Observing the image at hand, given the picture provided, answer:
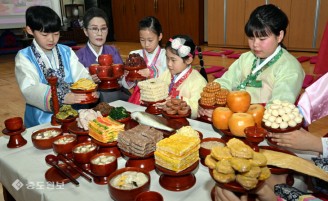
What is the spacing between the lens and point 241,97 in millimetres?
1309

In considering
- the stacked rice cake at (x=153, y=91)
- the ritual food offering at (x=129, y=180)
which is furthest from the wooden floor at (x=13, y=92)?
the ritual food offering at (x=129, y=180)

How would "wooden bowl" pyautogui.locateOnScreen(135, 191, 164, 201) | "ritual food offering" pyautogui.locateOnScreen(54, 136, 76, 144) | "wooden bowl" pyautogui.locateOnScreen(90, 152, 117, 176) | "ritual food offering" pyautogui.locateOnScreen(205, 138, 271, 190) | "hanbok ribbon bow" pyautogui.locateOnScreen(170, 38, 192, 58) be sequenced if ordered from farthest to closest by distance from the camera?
"hanbok ribbon bow" pyautogui.locateOnScreen(170, 38, 192, 58), "ritual food offering" pyautogui.locateOnScreen(54, 136, 76, 144), "wooden bowl" pyautogui.locateOnScreen(90, 152, 117, 176), "wooden bowl" pyautogui.locateOnScreen(135, 191, 164, 201), "ritual food offering" pyautogui.locateOnScreen(205, 138, 271, 190)

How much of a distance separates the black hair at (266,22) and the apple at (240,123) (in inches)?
26.3

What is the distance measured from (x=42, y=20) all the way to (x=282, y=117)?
1.51 m

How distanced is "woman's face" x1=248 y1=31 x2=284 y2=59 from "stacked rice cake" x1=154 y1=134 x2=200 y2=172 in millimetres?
941

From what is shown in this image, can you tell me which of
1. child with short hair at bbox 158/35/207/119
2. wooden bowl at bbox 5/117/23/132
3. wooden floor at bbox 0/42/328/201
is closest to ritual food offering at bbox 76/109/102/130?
wooden bowl at bbox 5/117/23/132

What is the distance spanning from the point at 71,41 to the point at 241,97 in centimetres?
879

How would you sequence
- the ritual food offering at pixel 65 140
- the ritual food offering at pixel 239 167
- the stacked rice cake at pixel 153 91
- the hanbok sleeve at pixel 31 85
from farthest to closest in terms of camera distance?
the hanbok sleeve at pixel 31 85 < the stacked rice cake at pixel 153 91 < the ritual food offering at pixel 65 140 < the ritual food offering at pixel 239 167

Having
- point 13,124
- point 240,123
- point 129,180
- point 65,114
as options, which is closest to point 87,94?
point 65,114

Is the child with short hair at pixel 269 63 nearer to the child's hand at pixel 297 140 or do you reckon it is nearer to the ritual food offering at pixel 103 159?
the child's hand at pixel 297 140

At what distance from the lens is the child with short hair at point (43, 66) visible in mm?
1776

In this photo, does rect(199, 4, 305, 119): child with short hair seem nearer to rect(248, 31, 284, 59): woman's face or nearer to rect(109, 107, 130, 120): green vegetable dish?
rect(248, 31, 284, 59): woman's face

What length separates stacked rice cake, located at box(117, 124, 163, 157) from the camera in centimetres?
104

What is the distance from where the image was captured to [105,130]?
1.14 m
